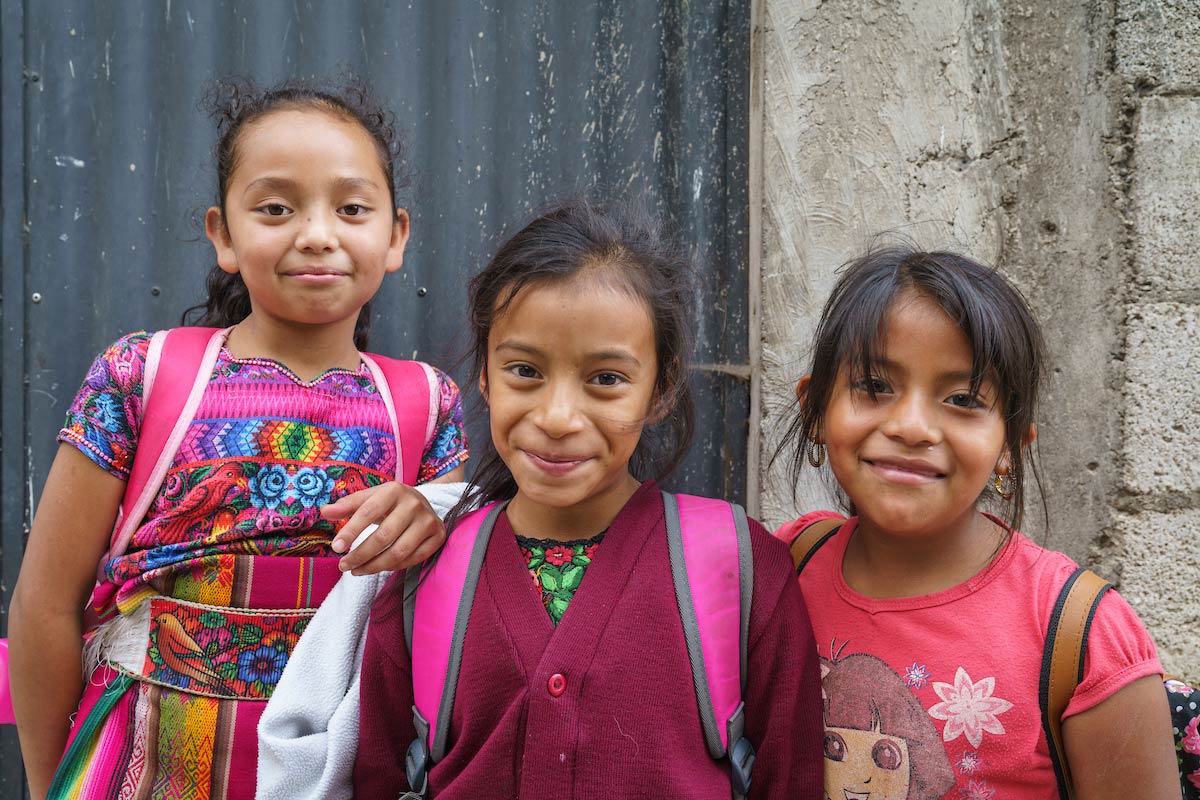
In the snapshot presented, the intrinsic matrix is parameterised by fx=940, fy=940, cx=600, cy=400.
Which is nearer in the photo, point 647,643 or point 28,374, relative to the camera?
point 647,643

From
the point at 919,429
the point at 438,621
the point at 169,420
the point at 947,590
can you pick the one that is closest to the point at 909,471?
the point at 919,429

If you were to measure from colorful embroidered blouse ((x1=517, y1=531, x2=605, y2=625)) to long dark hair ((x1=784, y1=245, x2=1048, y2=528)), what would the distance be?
45 cm

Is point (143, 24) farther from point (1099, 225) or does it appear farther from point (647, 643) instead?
point (1099, 225)

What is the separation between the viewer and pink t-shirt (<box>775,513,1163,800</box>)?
50.2 inches

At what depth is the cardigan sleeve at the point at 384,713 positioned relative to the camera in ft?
4.46

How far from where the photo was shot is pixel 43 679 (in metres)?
1.53

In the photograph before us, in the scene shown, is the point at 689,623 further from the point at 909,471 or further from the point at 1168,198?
the point at 1168,198

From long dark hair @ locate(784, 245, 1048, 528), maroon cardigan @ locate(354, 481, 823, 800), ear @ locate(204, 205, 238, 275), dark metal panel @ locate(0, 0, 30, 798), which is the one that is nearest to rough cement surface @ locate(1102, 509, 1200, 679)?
long dark hair @ locate(784, 245, 1048, 528)

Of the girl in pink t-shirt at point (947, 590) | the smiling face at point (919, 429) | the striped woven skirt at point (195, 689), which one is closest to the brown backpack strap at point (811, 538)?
the girl in pink t-shirt at point (947, 590)

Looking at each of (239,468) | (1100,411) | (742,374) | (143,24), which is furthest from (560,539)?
(143,24)

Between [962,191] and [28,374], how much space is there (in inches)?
79.8

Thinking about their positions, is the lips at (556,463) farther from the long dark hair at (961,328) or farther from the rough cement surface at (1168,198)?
the rough cement surface at (1168,198)

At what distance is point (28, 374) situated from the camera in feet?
6.50

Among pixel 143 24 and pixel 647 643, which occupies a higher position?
pixel 143 24
